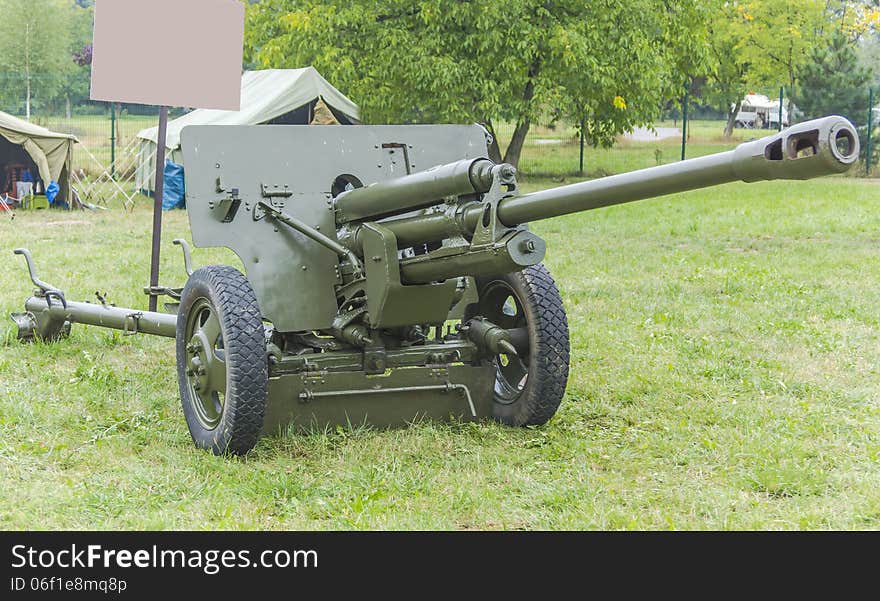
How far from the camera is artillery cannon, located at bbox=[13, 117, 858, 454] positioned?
532 centimetres

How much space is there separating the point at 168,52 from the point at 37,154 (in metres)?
13.2

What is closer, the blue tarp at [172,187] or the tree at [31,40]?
the blue tarp at [172,187]

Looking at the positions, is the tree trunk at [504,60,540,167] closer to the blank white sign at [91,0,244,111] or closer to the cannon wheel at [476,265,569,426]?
the blank white sign at [91,0,244,111]

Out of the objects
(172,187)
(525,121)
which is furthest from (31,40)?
(525,121)

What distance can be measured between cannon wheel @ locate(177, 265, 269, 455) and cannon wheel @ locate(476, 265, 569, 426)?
135 centimetres

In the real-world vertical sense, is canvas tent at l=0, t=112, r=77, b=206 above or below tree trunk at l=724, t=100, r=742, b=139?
below

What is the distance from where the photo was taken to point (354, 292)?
19.3 ft

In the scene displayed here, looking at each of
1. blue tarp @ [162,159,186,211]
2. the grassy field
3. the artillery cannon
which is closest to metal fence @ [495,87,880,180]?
blue tarp @ [162,159,186,211]

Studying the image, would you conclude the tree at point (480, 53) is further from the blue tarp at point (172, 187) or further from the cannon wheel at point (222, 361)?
the cannon wheel at point (222, 361)

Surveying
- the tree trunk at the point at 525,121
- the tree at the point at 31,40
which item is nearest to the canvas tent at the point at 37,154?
the tree trunk at the point at 525,121

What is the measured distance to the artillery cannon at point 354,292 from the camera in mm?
5324

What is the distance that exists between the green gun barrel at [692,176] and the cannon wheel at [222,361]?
81cm

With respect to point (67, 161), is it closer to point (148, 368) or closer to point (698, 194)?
point (698, 194)

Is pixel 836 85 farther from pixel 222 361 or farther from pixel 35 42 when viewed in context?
pixel 35 42
